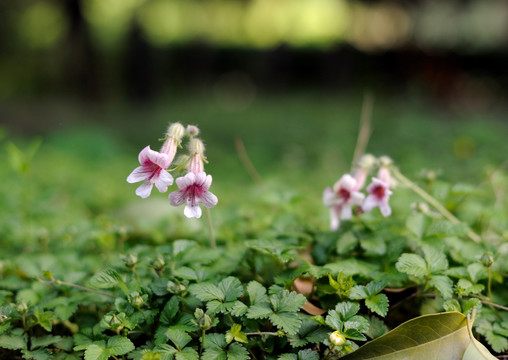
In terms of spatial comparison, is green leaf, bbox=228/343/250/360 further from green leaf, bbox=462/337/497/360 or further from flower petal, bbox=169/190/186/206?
green leaf, bbox=462/337/497/360

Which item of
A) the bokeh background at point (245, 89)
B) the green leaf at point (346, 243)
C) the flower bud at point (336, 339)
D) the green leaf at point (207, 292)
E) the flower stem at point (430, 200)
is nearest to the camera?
the flower bud at point (336, 339)

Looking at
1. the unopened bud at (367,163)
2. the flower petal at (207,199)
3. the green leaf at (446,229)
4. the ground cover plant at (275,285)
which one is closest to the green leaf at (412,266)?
the ground cover plant at (275,285)

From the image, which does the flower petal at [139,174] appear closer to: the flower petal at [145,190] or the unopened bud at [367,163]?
the flower petal at [145,190]

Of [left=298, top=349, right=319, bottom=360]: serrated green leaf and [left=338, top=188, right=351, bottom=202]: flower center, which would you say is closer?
[left=298, top=349, right=319, bottom=360]: serrated green leaf

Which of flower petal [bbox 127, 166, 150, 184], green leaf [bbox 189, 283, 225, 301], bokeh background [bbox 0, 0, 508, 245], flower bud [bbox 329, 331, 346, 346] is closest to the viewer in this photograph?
flower bud [bbox 329, 331, 346, 346]

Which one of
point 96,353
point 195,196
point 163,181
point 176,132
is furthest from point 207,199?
point 96,353

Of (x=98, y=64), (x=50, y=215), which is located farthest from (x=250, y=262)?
(x=98, y=64)

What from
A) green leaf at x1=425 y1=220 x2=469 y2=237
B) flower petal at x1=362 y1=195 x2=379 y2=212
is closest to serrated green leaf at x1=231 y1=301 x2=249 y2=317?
flower petal at x1=362 y1=195 x2=379 y2=212

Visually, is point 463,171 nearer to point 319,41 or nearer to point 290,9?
point 319,41
